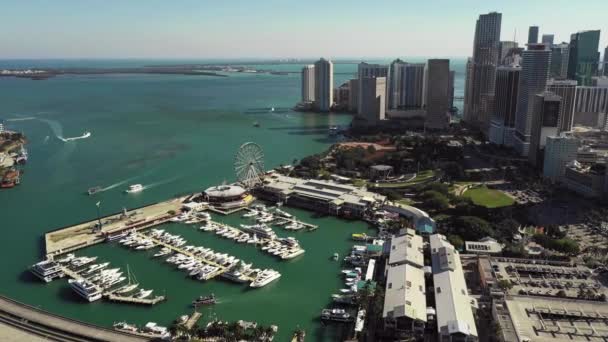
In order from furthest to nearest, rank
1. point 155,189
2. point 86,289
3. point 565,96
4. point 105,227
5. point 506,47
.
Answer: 1. point 506,47
2. point 565,96
3. point 155,189
4. point 105,227
5. point 86,289

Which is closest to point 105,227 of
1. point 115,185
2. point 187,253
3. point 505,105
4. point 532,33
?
point 187,253

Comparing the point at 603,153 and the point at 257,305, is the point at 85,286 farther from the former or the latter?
the point at 603,153

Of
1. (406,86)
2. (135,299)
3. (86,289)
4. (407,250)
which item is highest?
(406,86)

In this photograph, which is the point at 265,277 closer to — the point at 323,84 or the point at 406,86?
the point at 406,86

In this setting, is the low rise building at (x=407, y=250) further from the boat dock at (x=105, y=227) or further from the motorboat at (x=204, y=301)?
the boat dock at (x=105, y=227)

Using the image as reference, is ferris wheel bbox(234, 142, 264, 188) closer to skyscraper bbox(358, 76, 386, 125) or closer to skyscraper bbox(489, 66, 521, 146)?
skyscraper bbox(489, 66, 521, 146)

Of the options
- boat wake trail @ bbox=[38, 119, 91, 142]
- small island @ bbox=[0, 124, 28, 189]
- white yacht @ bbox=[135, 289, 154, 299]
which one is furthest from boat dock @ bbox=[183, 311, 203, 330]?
boat wake trail @ bbox=[38, 119, 91, 142]

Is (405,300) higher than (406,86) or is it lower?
lower

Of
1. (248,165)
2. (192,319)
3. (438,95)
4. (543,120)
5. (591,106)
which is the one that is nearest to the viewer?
(192,319)
